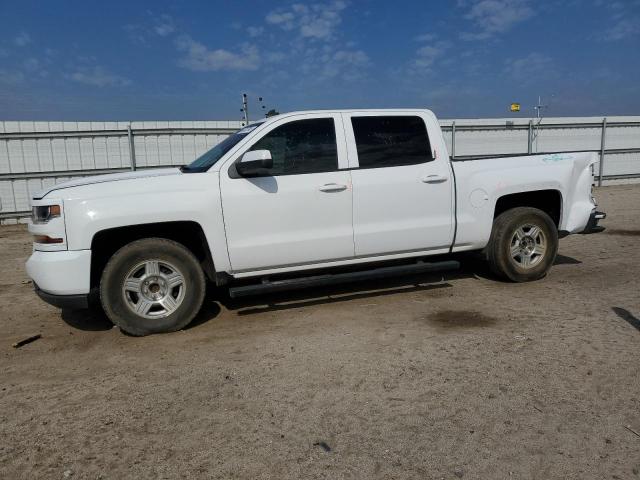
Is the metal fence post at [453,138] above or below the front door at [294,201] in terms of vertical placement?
above

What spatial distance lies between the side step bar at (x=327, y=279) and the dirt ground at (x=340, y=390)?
0.35 metres

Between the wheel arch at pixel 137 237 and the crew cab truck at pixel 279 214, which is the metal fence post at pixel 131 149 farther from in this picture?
the wheel arch at pixel 137 237

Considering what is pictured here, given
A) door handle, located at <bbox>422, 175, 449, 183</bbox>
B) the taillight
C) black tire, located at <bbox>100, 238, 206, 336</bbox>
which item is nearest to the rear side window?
door handle, located at <bbox>422, 175, 449, 183</bbox>

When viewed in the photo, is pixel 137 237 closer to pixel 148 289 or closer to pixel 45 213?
pixel 148 289

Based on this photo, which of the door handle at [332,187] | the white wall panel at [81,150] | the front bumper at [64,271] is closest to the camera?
the front bumper at [64,271]

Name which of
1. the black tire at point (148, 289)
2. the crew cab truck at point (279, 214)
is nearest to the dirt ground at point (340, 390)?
the black tire at point (148, 289)

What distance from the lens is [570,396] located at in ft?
10.6

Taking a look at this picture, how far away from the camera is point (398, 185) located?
513cm

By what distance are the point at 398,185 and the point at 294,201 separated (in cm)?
111

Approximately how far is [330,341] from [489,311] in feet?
5.74

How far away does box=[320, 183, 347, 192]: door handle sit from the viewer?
16.0 ft

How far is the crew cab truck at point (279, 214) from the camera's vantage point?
4367 millimetres

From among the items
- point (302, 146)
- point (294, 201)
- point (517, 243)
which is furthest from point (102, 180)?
→ point (517, 243)

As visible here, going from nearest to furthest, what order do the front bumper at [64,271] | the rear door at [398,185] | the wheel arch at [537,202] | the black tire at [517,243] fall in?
the front bumper at [64,271]
the rear door at [398,185]
the black tire at [517,243]
the wheel arch at [537,202]
